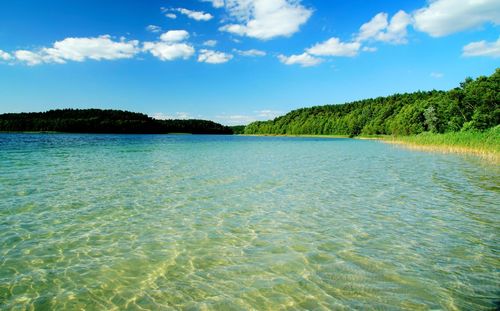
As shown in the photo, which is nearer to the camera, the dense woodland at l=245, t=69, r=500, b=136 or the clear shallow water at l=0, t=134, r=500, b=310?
the clear shallow water at l=0, t=134, r=500, b=310

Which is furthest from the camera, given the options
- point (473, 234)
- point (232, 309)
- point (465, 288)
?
point (473, 234)

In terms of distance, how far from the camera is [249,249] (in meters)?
7.63

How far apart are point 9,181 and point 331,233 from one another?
16.8m

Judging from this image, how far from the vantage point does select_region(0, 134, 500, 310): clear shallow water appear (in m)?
5.43

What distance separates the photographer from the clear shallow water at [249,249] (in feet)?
17.8

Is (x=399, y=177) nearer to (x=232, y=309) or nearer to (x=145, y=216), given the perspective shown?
(x=145, y=216)

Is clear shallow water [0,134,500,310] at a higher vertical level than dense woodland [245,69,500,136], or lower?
lower

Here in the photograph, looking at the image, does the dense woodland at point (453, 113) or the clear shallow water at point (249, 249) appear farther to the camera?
the dense woodland at point (453, 113)

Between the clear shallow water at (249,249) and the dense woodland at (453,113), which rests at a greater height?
the dense woodland at (453,113)

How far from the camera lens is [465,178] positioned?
60.2ft

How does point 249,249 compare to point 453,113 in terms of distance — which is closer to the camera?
point 249,249

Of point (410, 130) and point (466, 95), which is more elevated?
point (466, 95)

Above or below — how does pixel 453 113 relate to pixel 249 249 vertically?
above

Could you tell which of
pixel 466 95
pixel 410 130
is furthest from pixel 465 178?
pixel 410 130
